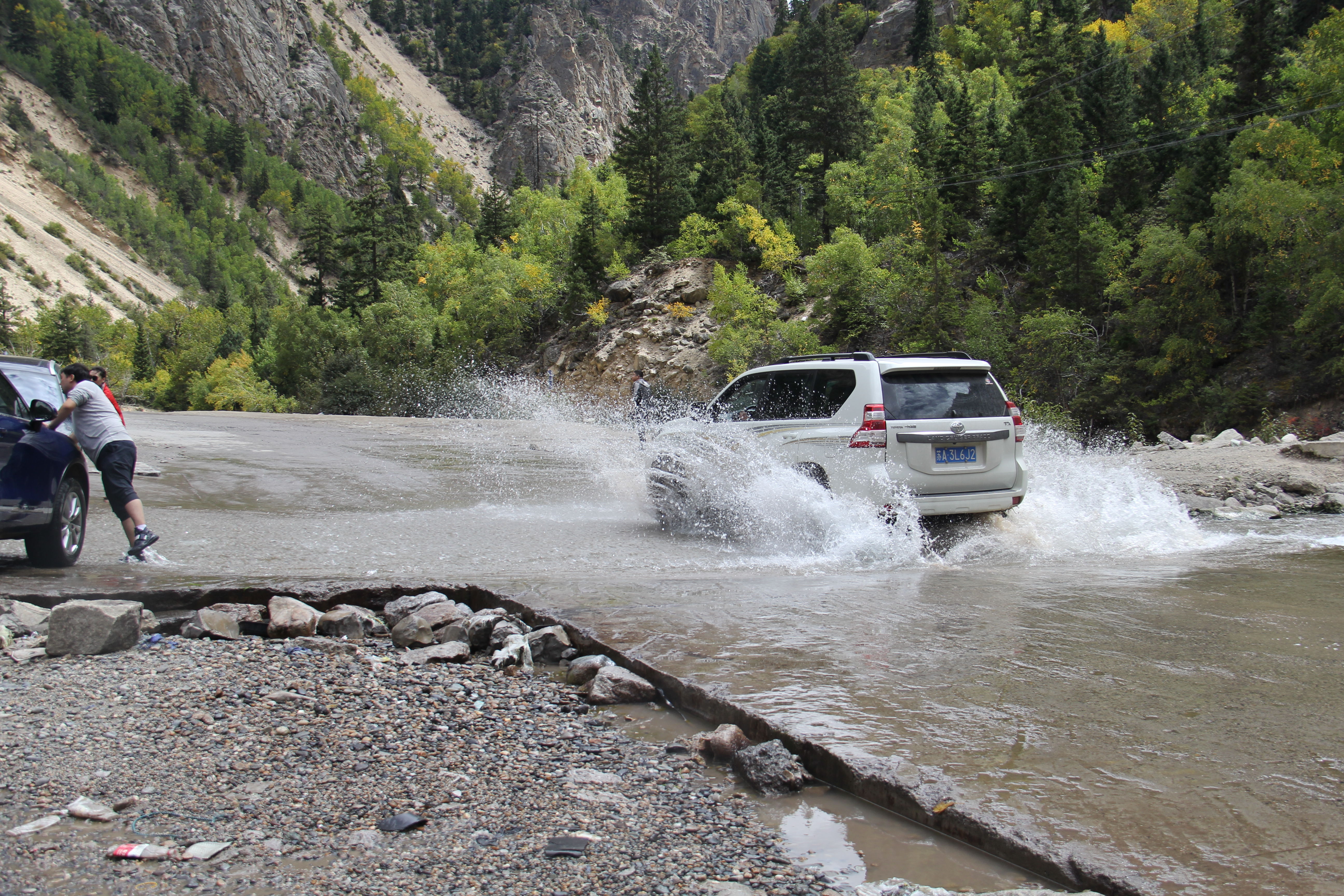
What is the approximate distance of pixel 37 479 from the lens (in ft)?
21.7

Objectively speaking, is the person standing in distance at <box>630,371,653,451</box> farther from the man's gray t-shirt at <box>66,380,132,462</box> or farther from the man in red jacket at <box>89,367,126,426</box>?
the man's gray t-shirt at <box>66,380,132,462</box>

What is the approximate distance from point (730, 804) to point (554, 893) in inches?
31.6

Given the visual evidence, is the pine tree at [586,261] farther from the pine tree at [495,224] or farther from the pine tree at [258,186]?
the pine tree at [258,186]

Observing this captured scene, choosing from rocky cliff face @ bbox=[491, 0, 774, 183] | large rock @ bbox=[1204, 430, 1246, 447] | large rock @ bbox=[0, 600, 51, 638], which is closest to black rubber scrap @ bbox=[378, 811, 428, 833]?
large rock @ bbox=[0, 600, 51, 638]

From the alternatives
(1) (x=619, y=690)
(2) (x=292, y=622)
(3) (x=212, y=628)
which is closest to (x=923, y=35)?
(2) (x=292, y=622)

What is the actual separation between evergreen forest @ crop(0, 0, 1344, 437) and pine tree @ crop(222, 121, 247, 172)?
36.4 meters

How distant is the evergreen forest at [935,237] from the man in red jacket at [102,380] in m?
23.7

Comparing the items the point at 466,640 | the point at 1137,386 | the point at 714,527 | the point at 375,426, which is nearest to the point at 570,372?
the point at 375,426

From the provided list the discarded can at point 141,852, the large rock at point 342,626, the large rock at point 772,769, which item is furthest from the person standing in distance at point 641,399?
the discarded can at point 141,852

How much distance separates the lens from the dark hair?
7.21 meters

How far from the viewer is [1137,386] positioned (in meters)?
27.1

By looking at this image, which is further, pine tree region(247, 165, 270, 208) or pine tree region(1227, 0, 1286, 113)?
pine tree region(247, 165, 270, 208)

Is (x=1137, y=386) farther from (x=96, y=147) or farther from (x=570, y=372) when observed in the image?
(x=96, y=147)

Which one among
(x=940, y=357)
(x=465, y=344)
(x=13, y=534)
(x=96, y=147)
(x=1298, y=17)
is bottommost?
(x=13, y=534)
